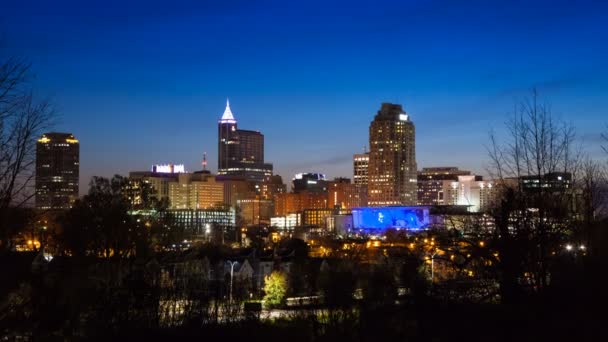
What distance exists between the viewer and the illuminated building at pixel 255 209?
602 feet

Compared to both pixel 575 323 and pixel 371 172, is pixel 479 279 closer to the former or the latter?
pixel 575 323

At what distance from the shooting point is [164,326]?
31.0 ft

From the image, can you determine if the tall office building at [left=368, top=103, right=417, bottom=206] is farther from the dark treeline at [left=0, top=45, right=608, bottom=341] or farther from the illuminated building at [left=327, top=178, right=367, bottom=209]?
the dark treeline at [left=0, top=45, right=608, bottom=341]

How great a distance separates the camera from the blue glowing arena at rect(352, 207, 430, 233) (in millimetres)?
115312

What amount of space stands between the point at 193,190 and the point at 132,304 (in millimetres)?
174266

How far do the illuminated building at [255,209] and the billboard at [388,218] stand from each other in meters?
57.9

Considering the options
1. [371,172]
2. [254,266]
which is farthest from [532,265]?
[371,172]

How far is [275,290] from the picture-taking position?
30406 mm

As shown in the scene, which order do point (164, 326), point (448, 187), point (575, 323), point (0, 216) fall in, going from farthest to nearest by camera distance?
point (448, 187), point (164, 326), point (575, 323), point (0, 216)

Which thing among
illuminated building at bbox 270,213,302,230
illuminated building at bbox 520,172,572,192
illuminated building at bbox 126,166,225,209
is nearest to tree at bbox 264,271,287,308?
illuminated building at bbox 520,172,572,192

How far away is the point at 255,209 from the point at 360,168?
101 feet

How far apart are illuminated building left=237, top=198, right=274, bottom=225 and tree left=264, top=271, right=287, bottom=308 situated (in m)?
150

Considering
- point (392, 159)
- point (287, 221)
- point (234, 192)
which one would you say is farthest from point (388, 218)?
point (234, 192)

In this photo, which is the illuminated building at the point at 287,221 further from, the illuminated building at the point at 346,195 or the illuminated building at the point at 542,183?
the illuminated building at the point at 542,183
